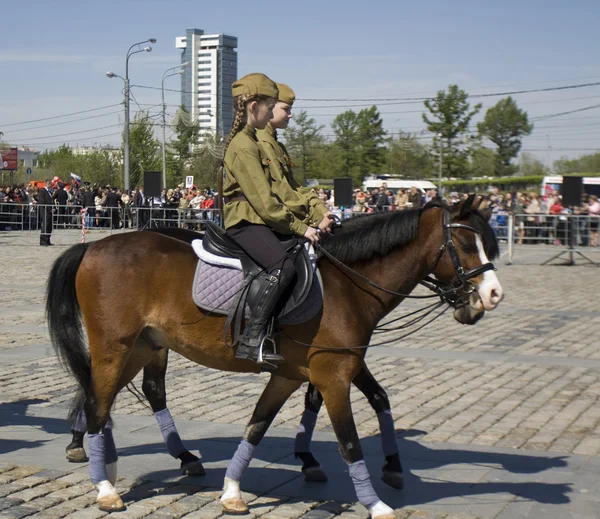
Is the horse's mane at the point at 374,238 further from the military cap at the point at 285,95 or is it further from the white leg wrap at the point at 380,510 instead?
the white leg wrap at the point at 380,510

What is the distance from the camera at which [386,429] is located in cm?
593

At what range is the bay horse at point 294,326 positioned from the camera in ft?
17.4

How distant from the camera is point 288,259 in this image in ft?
17.2

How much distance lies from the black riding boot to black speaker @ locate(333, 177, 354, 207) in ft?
81.1

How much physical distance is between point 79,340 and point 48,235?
23716mm

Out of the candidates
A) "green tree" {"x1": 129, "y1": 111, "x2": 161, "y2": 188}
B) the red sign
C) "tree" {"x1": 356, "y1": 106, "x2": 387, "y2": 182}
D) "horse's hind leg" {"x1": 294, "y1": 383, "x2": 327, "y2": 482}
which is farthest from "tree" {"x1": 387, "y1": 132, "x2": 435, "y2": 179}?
Answer: "horse's hind leg" {"x1": 294, "y1": 383, "x2": 327, "y2": 482}

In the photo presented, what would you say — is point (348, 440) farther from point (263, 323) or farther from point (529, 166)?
point (529, 166)

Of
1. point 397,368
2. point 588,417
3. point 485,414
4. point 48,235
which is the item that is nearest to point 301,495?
point 485,414

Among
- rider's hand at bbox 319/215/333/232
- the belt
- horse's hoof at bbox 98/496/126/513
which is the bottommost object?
horse's hoof at bbox 98/496/126/513

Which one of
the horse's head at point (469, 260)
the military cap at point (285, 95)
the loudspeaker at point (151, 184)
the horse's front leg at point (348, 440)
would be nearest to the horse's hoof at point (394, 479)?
the horse's front leg at point (348, 440)

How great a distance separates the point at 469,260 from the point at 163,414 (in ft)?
8.18

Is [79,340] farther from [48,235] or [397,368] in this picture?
[48,235]

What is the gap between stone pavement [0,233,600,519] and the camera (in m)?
5.49

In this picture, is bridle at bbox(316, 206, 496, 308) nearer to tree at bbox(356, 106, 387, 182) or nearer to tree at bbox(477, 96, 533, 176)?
tree at bbox(356, 106, 387, 182)
